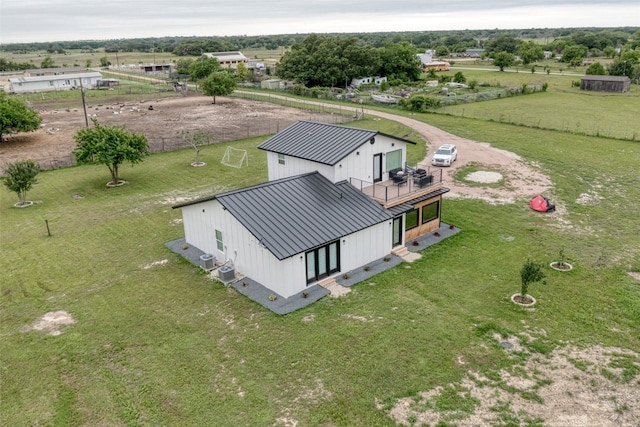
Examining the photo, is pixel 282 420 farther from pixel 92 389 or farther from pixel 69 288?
pixel 69 288

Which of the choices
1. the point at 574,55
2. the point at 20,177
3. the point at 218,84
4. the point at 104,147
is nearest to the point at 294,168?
the point at 104,147

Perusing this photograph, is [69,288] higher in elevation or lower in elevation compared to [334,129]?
lower

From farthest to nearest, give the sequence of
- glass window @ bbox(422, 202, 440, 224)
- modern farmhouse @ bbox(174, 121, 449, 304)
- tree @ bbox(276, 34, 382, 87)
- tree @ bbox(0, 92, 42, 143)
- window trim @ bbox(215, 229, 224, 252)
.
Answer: tree @ bbox(276, 34, 382, 87), tree @ bbox(0, 92, 42, 143), glass window @ bbox(422, 202, 440, 224), window trim @ bbox(215, 229, 224, 252), modern farmhouse @ bbox(174, 121, 449, 304)

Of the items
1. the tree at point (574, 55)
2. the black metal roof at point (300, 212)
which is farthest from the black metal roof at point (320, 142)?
the tree at point (574, 55)

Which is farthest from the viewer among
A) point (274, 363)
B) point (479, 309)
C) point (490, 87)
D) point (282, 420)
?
point (490, 87)

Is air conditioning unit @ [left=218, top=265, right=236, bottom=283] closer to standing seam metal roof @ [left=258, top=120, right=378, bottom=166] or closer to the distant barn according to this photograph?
standing seam metal roof @ [left=258, top=120, right=378, bottom=166]

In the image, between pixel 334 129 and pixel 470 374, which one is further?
pixel 334 129

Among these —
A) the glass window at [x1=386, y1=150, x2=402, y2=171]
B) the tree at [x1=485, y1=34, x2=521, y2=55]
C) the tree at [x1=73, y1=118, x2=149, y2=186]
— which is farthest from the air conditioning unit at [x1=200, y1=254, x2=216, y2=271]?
the tree at [x1=485, y1=34, x2=521, y2=55]

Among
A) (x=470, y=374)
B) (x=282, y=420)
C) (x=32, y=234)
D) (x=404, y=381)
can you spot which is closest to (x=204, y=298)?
(x=282, y=420)
